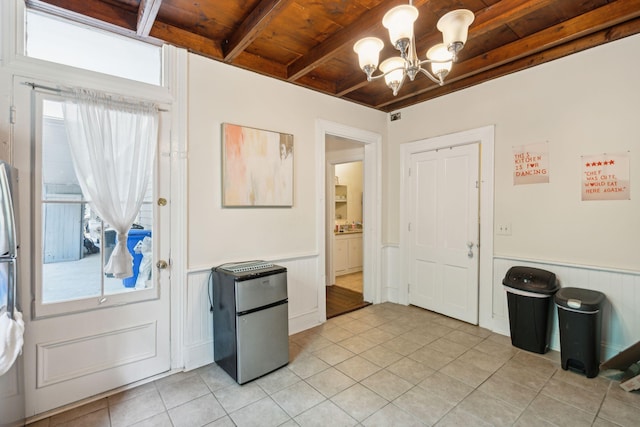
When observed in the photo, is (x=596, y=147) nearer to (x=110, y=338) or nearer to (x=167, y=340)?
(x=167, y=340)

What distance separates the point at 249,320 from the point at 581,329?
2.71 metres

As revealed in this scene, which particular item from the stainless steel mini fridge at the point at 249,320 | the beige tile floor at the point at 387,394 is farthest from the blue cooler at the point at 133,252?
the beige tile floor at the point at 387,394

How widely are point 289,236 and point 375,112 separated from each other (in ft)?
7.30

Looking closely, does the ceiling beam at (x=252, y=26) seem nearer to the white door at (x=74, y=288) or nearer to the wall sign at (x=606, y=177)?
the white door at (x=74, y=288)

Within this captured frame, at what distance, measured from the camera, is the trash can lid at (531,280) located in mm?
2713

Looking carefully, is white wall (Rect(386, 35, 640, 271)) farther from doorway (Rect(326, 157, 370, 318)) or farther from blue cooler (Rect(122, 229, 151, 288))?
blue cooler (Rect(122, 229, 151, 288))

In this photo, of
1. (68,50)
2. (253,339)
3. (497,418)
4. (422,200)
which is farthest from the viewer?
(422,200)

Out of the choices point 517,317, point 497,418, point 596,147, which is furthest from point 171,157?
point 596,147

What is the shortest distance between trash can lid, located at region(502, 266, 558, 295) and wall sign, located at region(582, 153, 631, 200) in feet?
2.58

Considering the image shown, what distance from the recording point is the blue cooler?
2.31 m

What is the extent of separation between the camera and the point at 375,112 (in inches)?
164

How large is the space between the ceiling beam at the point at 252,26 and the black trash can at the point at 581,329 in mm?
3204

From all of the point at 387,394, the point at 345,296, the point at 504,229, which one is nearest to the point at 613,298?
the point at 504,229

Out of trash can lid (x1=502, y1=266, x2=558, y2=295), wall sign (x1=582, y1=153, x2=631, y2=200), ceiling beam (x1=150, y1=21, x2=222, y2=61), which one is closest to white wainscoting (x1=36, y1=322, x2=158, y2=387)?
ceiling beam (x1=150, y1=21, x2=222, y2=61)
